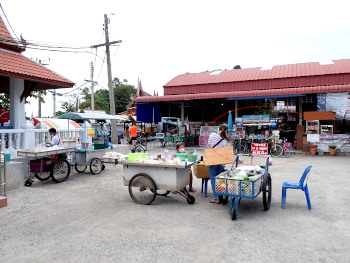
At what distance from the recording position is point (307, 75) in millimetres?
20594

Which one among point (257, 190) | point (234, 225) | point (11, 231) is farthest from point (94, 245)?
point (257, 190)

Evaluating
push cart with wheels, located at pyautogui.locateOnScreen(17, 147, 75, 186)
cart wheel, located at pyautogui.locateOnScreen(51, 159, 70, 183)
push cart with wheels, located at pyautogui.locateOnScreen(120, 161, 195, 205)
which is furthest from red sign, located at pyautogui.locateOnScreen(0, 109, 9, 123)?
push cart with wheels, located at pyautogui.locateOnScreen(120, 161, 195, 205)

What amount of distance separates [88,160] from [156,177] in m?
4.21

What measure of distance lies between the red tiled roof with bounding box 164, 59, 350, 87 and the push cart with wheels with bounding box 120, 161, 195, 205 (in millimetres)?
18209

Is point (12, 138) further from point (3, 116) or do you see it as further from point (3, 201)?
point (3, 201)

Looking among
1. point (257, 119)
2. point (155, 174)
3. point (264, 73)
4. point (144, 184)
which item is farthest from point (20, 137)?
point (264, 73)

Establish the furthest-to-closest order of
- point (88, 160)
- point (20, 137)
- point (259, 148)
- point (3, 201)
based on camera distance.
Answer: point (259, 148), point (88, 160), point (20, 137), point (3, 201)

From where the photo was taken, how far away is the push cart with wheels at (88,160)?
29.6 feet

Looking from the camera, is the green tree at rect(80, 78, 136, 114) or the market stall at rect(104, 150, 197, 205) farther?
the green tree at rect(80, 78, 136, 114)

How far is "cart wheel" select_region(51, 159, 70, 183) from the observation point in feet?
25.7

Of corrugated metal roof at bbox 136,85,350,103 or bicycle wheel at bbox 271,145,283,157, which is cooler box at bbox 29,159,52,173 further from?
corrugated metal roof at bbox 136,85,350,103

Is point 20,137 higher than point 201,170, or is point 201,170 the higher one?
point 20,137

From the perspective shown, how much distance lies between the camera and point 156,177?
5715 millimetres

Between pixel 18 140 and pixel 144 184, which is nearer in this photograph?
pixel 144 184
